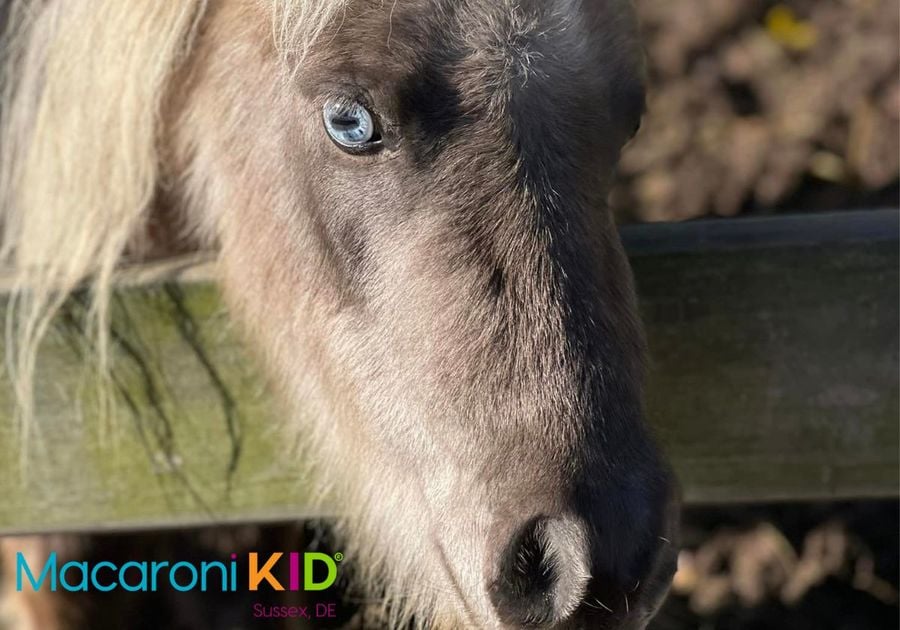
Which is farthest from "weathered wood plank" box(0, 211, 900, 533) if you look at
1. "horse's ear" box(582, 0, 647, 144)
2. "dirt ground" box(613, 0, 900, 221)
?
"dirt ground" box(613, 0, 900, 221)

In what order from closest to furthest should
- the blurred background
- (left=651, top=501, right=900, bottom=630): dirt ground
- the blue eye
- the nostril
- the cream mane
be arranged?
the nostril → the blue eye → the cream mane → (left=651, top=501, right=900, bottom=630): dirt ground → the blurred background

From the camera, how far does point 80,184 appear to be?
214cm

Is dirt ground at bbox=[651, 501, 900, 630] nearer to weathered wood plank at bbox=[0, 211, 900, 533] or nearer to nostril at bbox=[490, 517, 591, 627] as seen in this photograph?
weathered wood plank at bbox=[0, 211, 900, 533]

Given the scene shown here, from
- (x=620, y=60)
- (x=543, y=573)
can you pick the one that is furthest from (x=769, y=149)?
(x=543, y=573)

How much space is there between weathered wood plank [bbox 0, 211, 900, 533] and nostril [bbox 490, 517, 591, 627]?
1.52 ft

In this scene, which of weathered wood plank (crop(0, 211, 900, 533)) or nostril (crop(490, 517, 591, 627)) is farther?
weathered wood plank (crop(0, 211, 900, 533))

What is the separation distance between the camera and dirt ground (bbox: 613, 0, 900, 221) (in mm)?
4012

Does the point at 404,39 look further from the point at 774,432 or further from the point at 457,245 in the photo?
the point at 774,432

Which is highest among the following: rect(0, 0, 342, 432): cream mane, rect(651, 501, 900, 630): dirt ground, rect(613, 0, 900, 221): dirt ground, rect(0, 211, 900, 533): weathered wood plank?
rect(0, 0, 342, 432): cream mane

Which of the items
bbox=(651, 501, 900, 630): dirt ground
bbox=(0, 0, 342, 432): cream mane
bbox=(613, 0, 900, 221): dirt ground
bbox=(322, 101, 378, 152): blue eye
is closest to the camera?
bbox=(322, 101, 378, 152): blue eye

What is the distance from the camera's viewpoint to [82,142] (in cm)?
210

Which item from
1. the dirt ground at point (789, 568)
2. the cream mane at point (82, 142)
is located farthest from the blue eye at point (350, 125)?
the dirt ground at point (789, 568)

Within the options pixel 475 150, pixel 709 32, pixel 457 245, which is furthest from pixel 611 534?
pixel 709 32

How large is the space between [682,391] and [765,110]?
2.78 m
